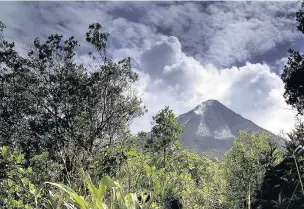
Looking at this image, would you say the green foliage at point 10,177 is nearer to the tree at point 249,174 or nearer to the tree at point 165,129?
the tree at point 249,174

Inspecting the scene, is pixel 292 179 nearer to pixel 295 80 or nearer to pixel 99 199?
pixel 99 199

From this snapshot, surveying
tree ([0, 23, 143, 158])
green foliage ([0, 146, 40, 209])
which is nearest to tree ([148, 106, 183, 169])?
tree ([0, 23, 143, 158])

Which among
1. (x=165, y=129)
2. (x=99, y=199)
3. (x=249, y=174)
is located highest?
(x=165, y=129)

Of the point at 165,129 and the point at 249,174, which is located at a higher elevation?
the point at 165,129

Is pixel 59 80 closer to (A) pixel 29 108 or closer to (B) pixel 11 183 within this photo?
(A) pixel 29 108

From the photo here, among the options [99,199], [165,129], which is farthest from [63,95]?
[99,199]

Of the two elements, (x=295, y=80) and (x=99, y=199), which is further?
(x=295, y=80)

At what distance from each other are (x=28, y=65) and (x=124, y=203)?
22882mm

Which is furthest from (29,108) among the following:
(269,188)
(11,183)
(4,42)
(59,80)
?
(11,183)

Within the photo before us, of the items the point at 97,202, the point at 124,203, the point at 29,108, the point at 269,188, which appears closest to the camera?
the point at 97,202

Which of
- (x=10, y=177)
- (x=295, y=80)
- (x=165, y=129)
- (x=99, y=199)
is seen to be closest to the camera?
(x=99, y=199)

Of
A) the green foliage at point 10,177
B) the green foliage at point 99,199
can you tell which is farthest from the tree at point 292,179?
the green foliage at point 10,177

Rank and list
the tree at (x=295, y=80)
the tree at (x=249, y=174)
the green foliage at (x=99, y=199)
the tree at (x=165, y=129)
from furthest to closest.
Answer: the tree at (x=165, y=129) → the tree at (x=295, y=80) → the tree at (x=249, y=174) → the green foliage at (x=99, y=199)

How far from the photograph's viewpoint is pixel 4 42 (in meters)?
22.3
